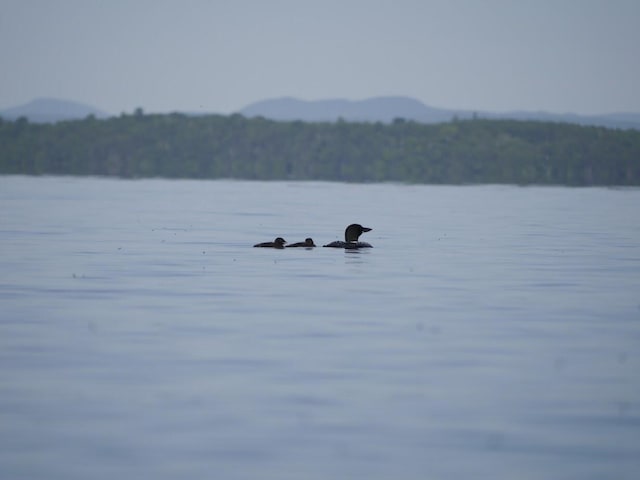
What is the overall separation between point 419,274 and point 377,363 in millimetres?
12953

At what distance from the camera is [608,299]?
79.0 feet

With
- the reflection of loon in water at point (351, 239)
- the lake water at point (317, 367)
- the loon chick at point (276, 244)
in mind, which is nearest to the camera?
the lake water at point (317, 367)

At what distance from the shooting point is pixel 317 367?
15891mm

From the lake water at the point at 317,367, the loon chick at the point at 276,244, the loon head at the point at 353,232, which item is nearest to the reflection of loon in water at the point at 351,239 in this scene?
the loon head at the point at 353,232

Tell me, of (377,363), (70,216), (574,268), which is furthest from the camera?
(70,216)

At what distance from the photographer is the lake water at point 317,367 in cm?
1163

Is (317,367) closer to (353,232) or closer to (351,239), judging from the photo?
(353,232)

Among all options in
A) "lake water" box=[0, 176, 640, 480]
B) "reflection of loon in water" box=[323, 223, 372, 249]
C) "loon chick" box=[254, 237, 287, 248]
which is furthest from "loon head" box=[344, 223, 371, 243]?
"lake water" box=[0, 176, 640, 480]

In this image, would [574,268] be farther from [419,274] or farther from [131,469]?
[131,469]

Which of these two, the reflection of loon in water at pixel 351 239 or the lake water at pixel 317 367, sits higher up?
the reflection of loon in water at pixel 351 239

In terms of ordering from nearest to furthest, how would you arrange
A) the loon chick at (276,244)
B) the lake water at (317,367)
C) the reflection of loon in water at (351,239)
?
1. the lake water at (317,367)
2. the loon chick at (276,244)
3. the reflection of loon in water at (351,239)

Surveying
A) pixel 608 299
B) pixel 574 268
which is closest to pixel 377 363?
pixel 608 299

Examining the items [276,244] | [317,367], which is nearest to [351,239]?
[276,244]

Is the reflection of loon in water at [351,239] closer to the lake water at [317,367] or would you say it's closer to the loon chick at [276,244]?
the loon chick at [276,244]
